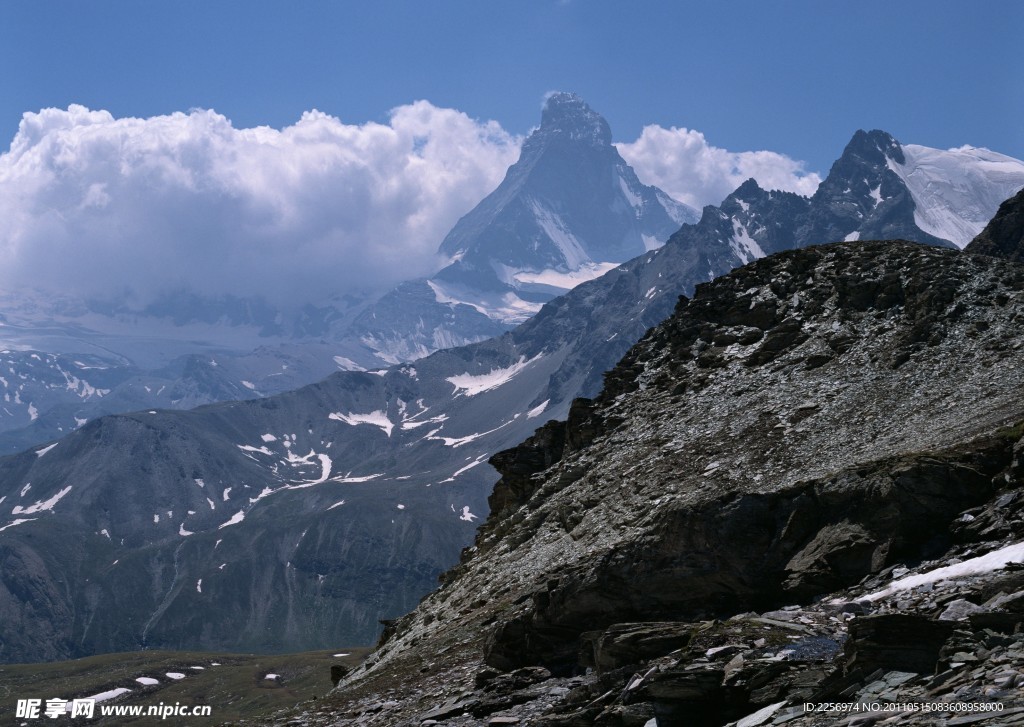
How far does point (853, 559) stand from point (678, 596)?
630 centimetres

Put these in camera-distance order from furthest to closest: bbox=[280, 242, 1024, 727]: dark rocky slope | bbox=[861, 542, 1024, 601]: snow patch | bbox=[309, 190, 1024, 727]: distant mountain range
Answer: bbox=[861, 542, 1024, 601]: snow patch, bbox=[280, 242, 1024, 727]: dark rocky slope, bbox=[309, 190, 1024, 727]: distant mountain range

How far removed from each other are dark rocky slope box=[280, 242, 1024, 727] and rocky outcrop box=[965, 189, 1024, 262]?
4431cm

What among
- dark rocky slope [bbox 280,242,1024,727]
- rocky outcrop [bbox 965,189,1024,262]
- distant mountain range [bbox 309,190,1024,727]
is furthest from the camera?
rocky outcrop [bbox 965,189,1024,262]

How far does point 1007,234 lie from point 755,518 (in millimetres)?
91187

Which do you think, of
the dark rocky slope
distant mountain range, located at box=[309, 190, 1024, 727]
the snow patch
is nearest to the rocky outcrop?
distant mountain range, located at box=[309, 190, 1024, 727]

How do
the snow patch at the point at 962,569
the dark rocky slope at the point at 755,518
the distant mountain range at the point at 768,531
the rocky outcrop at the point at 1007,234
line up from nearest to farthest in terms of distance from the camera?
the distant mountain range at the point at 768,531, the dark rocky slope at the point at 755,518, the snow patch at the point at 962,569, the rocky outcrop at the point at 1007,234

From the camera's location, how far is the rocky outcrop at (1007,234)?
351 feet

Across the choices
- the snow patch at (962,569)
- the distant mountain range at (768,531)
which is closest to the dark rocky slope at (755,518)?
the distant mountain range at (768,531)

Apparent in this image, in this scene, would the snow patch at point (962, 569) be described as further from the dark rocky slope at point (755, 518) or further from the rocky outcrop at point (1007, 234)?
the rocky outcrop at point (1007, 234)

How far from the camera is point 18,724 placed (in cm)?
19438

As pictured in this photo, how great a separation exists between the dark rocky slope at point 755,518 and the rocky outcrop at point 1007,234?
44.3 metres

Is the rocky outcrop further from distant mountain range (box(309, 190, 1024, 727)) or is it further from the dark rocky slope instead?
the dark rocky slope

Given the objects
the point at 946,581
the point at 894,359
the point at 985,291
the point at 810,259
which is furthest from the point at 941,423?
the point at 810,259

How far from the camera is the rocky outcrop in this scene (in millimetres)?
106875
